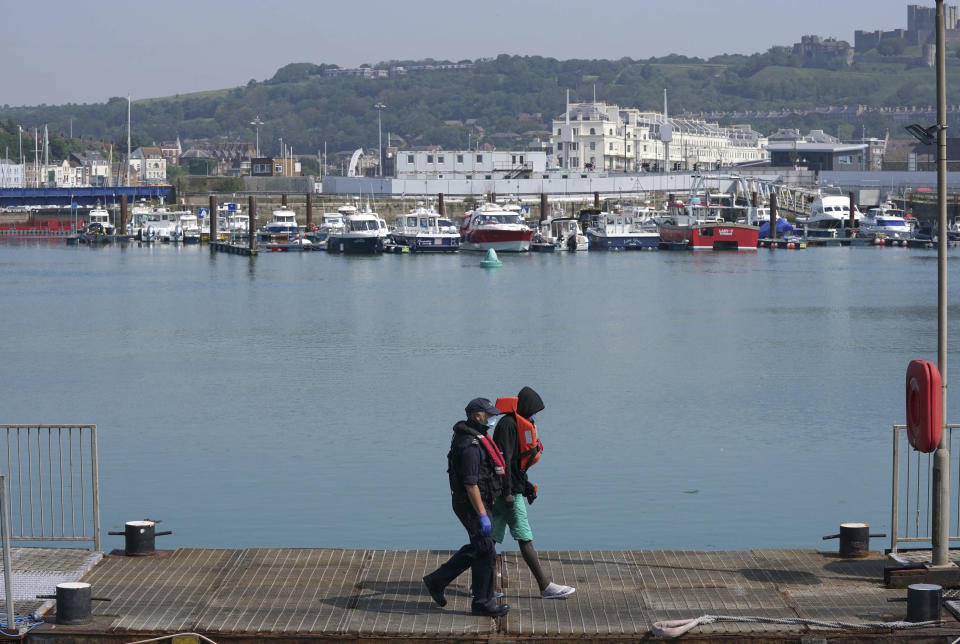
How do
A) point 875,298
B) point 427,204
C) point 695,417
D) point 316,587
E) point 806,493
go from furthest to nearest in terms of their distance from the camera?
1. point 427,204
2. point 875,298
3. point 695,417
4. point 806,493
5. point 316,587

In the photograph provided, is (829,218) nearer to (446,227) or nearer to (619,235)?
(619,235)

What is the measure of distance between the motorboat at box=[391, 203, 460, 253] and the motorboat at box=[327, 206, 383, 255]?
2.34 metres

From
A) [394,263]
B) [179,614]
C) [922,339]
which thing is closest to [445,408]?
[179,614]

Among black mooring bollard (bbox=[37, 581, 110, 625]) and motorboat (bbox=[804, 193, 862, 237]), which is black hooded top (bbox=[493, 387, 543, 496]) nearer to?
black mooring bollard (bbox=[37, 581, 110, 625])

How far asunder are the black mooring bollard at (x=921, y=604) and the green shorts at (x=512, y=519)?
3.12 metres

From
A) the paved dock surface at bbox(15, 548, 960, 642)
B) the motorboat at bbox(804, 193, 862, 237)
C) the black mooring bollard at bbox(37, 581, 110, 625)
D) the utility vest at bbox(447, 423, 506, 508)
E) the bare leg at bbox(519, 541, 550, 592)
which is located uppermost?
the motorboat at bbox(804, 193, 862, 237)

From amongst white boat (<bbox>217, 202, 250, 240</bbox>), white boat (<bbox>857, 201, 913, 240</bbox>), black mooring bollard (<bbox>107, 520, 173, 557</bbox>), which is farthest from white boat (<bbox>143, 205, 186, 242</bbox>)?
black mooring bollard (<bbox>107, 520, 173, 557</bbox>)

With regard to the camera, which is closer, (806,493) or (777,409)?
(806,493)

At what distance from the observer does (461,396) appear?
103 ft

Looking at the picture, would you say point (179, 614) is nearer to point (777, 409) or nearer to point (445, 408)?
point (445, 408)

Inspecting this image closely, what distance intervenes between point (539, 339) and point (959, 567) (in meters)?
32.2

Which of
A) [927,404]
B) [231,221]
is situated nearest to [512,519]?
[927,404]

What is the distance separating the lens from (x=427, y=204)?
124000 mm

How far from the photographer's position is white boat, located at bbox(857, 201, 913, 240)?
103875mm
